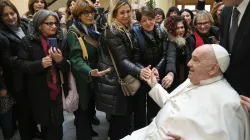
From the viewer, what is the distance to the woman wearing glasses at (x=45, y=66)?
95.3 inches

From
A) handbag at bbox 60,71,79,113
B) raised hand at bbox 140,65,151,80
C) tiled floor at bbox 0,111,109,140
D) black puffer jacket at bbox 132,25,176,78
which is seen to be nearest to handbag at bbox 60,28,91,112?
handbag at bbox 60,71,79,113

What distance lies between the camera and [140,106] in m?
2.93

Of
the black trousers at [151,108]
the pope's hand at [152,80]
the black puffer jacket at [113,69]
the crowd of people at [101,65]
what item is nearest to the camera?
the crowd of people at [101,65]

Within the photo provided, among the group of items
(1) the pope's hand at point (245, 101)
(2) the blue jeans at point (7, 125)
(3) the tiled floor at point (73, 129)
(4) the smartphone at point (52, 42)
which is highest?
(4) the smartphone at point (52, 42)

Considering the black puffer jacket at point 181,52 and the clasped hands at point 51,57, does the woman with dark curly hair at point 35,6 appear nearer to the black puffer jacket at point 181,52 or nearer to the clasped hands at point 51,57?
the clasped hands at point 51,57

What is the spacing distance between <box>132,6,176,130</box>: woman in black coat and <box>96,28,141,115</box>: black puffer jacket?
14 cm

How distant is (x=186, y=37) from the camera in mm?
3164

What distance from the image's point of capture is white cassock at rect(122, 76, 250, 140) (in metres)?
1.59

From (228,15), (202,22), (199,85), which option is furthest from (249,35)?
(202,22)

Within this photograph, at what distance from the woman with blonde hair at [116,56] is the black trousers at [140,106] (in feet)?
0.69

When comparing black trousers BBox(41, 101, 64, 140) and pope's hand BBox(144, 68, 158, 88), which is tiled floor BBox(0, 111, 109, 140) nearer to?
black trousers BBox(41, 101, 64, 140)

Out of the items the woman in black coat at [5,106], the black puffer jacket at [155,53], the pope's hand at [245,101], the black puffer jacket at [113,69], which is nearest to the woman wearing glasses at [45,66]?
the woman in black coat at [5,106]

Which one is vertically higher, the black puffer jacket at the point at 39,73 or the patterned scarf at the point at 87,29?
the patterned scarf at the point at 87,29

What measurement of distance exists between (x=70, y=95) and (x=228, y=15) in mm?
1684
